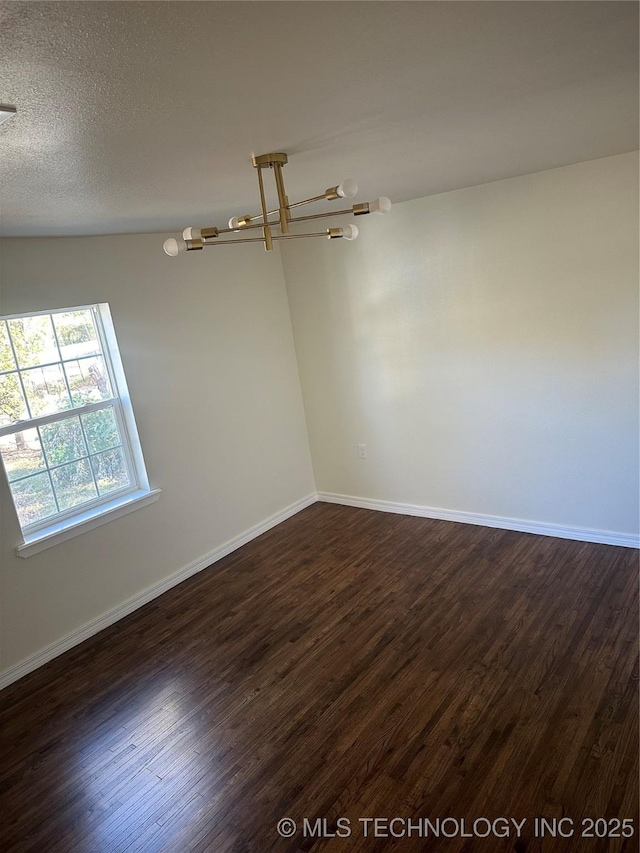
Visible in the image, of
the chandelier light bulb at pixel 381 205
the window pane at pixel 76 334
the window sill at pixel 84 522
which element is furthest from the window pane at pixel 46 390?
the chandelier light bulb at pixel 381 205

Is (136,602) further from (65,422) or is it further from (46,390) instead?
(46,390)

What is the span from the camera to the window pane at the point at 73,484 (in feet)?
12.0

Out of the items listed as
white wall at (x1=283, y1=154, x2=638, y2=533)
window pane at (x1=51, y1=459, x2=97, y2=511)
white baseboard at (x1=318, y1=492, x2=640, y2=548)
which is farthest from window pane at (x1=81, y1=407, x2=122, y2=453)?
white baseboard at (x1=318, y1=492, x2=640, y2=548)

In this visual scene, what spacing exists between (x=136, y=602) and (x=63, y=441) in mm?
1207

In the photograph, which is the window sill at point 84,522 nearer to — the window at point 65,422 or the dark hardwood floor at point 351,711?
the window at point 65,422

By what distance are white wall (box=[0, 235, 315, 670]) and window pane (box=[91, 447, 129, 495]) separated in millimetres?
186

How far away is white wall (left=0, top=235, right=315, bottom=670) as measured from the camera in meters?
3.46

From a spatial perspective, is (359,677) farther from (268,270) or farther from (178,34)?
(268,270)

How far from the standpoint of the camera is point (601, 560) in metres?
3.71

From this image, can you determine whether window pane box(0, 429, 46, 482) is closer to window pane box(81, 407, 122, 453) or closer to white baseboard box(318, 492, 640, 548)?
window pane box(81, 407, 122, 453)

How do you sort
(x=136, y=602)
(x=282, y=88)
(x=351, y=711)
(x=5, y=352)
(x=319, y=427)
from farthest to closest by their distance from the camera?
(x=319, y=427) < (x=136, y=602) < (x=5, y=352) < (x=351, y=711) < (x=282, y=88)

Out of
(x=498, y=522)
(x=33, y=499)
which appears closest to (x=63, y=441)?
(x=33, y=499)

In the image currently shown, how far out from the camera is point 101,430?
3883 mm

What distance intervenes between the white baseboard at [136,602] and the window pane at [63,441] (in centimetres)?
105
